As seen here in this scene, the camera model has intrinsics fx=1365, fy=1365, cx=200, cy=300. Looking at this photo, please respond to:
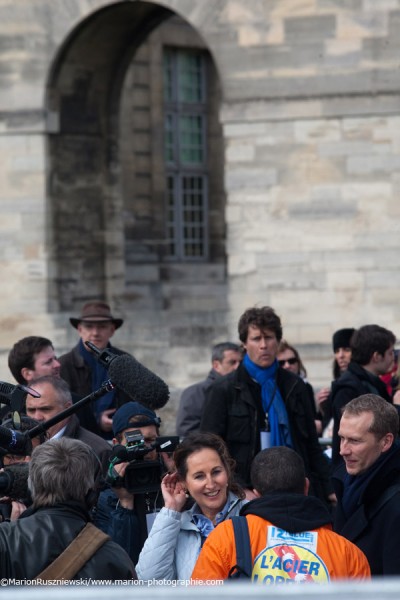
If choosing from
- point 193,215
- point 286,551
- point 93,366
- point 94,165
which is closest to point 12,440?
point 286,551

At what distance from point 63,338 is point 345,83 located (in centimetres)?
416

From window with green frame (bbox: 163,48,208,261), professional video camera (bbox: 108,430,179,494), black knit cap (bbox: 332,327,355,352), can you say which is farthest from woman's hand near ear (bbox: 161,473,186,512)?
window with green frame (bbox: 163,48,208,261)

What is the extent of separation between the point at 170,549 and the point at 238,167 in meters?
9.24

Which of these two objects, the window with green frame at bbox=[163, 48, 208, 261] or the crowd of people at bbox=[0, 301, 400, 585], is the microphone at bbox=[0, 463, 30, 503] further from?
the window with green frame at bbox=[163, 48, 208, 261]

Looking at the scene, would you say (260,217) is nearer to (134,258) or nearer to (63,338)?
(63,338)

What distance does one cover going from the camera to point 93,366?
890 centimetres

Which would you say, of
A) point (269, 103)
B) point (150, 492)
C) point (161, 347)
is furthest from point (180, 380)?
point (150, 492)

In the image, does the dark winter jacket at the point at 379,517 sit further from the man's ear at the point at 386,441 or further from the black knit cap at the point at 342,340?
the black knit cap at the point at 342,340

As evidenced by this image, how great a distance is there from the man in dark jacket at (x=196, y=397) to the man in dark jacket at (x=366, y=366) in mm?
1258

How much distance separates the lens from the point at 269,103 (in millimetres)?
14141

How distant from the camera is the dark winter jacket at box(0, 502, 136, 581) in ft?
14.5

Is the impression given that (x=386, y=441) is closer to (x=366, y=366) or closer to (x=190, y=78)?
(x=366, y=366)

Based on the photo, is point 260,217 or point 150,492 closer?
point 150,492

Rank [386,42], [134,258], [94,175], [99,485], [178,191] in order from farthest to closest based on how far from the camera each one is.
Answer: [178,191] → [134,258] → [94,175] → [386,42] → [99,485]
